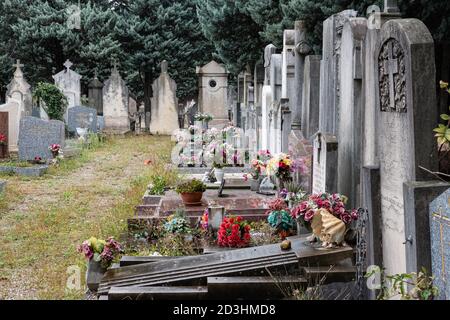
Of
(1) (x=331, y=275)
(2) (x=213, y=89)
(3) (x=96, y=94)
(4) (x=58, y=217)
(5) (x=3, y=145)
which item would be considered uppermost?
(3) (x=96, y=94)

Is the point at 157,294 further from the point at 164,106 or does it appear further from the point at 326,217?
the point at 164,106

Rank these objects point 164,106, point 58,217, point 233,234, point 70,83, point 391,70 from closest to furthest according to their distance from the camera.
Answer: point 391,70 < point 233,234 < point 58,217 < point 70,83 < point 164,106

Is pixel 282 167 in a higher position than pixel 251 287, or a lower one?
higher

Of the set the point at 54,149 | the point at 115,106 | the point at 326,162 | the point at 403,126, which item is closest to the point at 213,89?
the point at 115,106

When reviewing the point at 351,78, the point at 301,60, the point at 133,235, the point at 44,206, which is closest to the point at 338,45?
the point at 351,78

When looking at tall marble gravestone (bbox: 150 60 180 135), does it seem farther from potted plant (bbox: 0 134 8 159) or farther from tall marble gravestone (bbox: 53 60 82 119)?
potted plant (bbox: 0 134 8 159)

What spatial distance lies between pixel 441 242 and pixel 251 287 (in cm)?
176

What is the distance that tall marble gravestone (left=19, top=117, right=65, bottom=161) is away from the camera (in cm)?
1529

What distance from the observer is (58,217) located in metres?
9.93

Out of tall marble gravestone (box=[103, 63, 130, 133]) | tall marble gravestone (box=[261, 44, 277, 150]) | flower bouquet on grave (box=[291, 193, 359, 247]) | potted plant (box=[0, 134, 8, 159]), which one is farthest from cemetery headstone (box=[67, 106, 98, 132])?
flower bouquet on grave (box=[291, 193, 359, 247])

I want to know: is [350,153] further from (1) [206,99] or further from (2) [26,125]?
(1) [206,99]

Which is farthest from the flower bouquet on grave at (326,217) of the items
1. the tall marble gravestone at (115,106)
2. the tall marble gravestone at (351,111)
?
the tall marble gravestone at (115,106)
